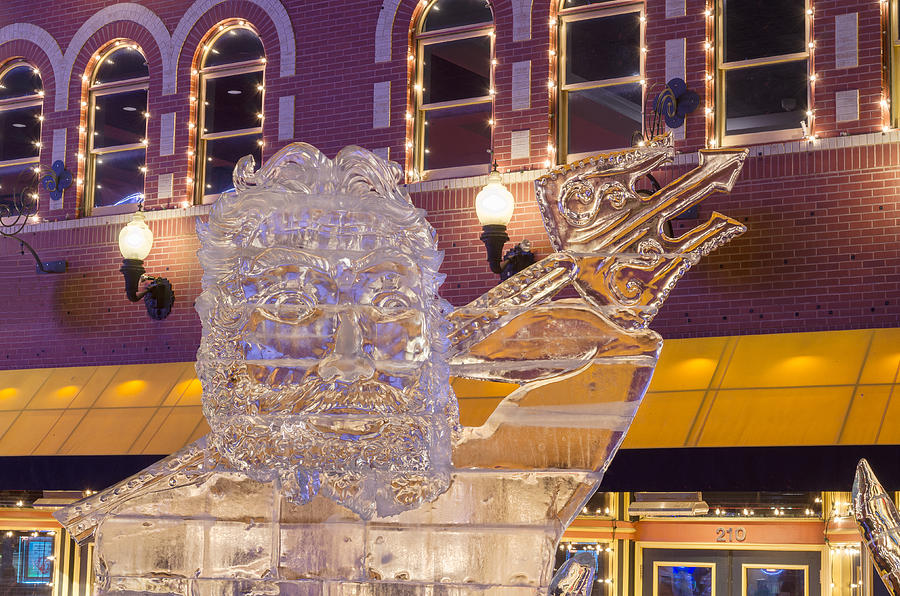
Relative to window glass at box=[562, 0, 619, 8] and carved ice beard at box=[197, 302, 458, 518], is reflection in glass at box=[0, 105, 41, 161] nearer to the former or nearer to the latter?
window glass at box=[562, 0, 619, 8]

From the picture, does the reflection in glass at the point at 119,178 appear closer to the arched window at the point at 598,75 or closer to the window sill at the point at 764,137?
the arched window at the point at 598,75

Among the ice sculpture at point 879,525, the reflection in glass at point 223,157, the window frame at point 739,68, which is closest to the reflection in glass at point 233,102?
the reflection in glass at point 223,157

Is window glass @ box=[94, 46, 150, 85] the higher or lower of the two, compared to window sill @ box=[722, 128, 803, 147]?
higher

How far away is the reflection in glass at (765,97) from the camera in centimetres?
973

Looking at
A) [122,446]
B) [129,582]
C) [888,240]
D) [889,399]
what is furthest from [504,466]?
[122,446]

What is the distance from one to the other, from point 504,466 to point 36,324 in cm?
1086

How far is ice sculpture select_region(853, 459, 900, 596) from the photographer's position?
265 cm

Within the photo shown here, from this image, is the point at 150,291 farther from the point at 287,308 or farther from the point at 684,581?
the point at 287,308

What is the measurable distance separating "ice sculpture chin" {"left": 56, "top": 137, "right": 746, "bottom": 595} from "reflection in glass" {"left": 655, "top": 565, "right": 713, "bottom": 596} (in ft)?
31.8

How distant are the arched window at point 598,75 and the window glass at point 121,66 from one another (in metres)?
4.62

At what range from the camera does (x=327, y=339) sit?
245cm

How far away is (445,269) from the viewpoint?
10.7 metres

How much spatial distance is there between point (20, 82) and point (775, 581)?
9.48 meters

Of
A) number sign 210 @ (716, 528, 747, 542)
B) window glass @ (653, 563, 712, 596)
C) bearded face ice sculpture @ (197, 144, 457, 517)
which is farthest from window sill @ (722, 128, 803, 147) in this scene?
bearded face ice sculpture @ (197, 144, 457, 517)
